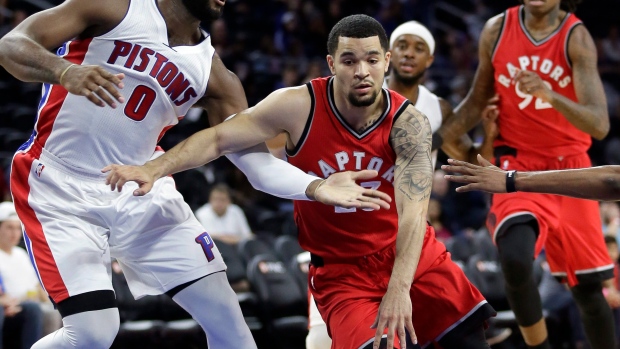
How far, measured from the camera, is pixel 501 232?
5.68m

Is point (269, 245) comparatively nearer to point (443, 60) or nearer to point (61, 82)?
point (61, 82)

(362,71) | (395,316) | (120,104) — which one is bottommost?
(395,316)

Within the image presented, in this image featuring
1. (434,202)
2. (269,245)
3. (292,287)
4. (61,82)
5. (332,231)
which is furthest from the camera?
(434,202)

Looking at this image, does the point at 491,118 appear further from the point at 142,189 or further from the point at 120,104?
the point at 142,189

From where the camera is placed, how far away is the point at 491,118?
605cm

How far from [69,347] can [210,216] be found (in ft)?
20.7

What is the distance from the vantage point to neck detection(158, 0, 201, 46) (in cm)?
474

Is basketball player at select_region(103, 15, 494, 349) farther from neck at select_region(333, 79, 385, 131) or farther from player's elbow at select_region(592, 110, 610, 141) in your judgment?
player's elbow at select_region(592, 110, 610, 141)

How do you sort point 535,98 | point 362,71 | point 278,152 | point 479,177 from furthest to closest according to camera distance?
point 535,98, point 278,152, point 362,71, point 479,177

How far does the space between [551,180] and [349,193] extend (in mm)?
1040

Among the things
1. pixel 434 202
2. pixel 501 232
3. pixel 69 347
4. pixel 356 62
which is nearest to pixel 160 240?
pixel 69 347

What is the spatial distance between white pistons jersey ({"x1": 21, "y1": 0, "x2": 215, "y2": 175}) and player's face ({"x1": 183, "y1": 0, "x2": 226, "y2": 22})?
0.56 feet

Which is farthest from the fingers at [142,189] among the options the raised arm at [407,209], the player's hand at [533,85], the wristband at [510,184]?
the player's hand at [533,85]

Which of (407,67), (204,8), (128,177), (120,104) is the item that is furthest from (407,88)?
(128,177)
